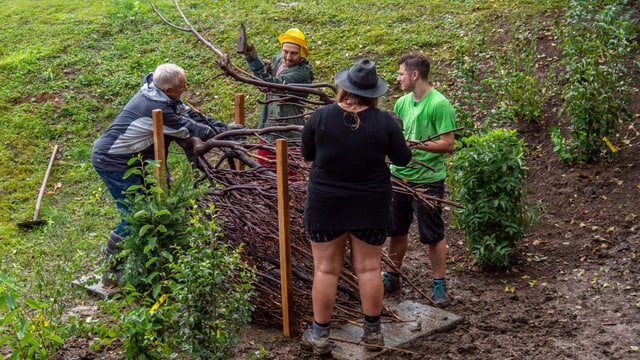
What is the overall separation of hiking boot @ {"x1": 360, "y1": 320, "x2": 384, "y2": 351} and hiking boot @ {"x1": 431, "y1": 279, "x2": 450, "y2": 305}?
2.91ft

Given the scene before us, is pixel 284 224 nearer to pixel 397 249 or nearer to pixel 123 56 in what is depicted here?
pixel 397 249

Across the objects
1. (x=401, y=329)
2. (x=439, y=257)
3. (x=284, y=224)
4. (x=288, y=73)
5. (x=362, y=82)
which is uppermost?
(x=362, y=82)

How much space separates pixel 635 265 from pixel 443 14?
605cm

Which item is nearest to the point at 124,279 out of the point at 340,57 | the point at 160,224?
the point at 160,224

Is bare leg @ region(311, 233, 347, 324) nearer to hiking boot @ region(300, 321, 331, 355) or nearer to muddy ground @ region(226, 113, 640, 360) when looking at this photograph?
hiking boot @ region(300, 321, 331, 355)

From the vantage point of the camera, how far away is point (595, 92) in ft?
21.5

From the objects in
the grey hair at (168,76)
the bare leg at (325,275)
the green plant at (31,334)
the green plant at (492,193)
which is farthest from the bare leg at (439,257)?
the green plant at (31,334)

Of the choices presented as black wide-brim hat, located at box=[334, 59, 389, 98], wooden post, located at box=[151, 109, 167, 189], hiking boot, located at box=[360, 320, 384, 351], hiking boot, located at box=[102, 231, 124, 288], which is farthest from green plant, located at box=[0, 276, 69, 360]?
black wide-brim hat, located at box=[334, 59, 389, 98]

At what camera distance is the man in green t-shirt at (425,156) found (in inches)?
203

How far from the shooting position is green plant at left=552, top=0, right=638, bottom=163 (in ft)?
21.7

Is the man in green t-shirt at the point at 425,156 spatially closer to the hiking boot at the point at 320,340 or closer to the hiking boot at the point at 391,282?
the hiking boot at the point at 391,282

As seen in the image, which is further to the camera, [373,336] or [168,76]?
[168,76]

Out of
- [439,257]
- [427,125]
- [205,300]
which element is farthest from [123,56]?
[205,300]

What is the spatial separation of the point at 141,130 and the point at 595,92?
3737mm
